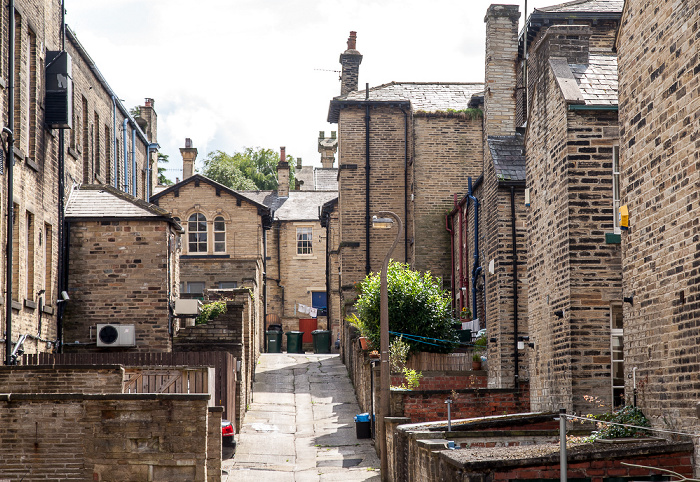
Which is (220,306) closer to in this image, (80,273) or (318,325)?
(80,273)

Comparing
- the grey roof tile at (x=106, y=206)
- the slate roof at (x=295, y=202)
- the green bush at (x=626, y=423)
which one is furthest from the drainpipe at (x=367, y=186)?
the green bush at (x=626, y=423)

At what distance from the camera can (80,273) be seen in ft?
74.1

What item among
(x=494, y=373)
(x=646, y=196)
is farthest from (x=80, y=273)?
(x=646, y=196)

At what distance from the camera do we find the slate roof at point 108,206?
2269 centimetres

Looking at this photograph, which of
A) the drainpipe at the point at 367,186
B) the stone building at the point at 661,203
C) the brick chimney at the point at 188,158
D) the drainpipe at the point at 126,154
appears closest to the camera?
the stone building at the point at 661,203

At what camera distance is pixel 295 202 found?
53.5 m

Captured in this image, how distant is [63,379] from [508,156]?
35.6 ft

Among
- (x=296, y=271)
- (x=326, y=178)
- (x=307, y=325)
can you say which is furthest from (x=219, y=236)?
(x=326, y=178)

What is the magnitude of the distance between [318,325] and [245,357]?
1010 inches

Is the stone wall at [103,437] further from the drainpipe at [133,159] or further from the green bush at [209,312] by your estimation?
the drainpipe at [133,159]

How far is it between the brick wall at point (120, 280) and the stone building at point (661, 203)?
1334 cm

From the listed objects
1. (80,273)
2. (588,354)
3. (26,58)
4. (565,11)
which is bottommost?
(588,354)

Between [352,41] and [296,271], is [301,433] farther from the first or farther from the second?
[296,271]

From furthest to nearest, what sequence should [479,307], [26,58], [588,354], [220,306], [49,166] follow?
[479,307] → [220,306] → [49,166] → [26,58] → [588,354]
